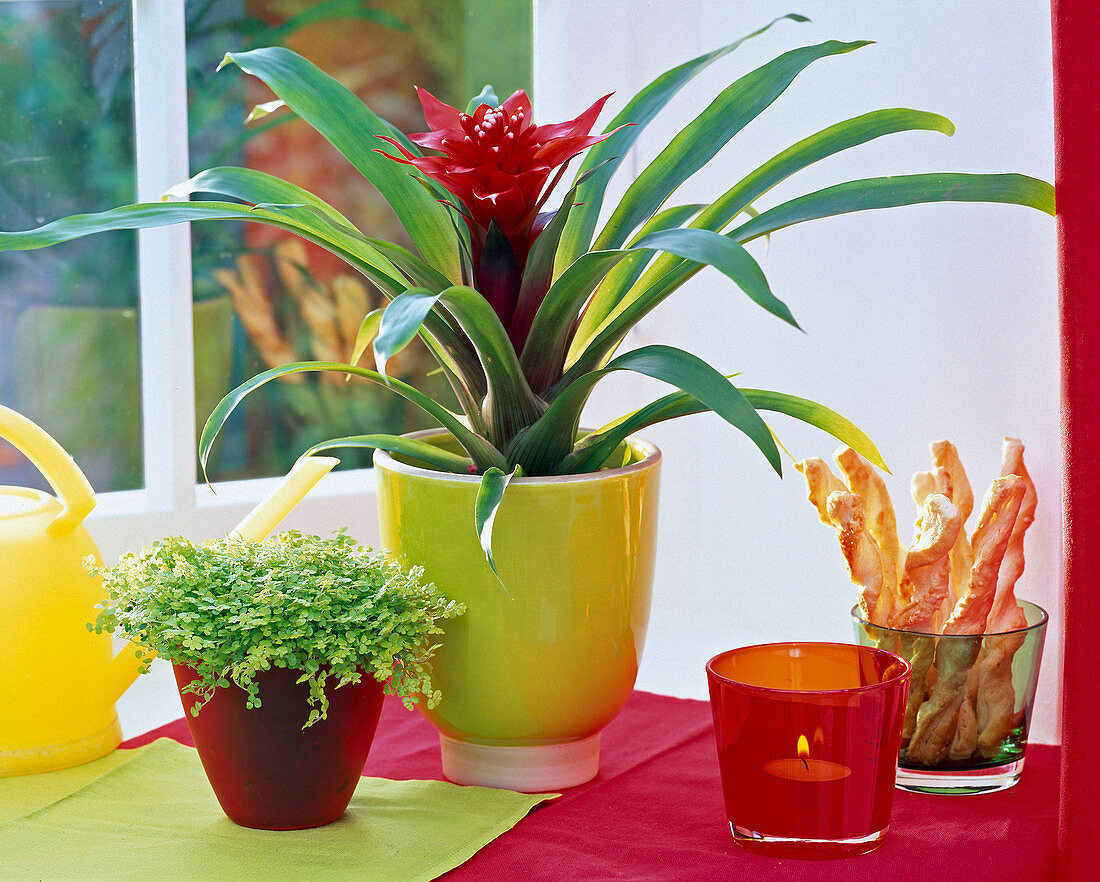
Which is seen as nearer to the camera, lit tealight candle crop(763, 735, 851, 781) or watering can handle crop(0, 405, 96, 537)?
lit tealight candle crop(763, 735, 851, 781)

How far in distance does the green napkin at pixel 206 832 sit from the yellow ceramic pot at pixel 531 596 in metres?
0.05

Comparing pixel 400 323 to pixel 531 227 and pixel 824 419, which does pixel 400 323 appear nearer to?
pixel 531 227

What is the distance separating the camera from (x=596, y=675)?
76 cm

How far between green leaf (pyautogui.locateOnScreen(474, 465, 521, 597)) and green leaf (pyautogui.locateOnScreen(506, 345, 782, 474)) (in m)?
0.03

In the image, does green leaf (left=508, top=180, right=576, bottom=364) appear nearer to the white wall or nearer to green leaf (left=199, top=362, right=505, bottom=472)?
green leaf (left=199, top=362, right=505, bottom=472)

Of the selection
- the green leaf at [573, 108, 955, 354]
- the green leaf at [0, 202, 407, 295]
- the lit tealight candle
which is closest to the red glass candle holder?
the lit tealight candle

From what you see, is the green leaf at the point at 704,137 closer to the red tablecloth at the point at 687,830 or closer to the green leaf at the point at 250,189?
the green leaf at the point at 250,189

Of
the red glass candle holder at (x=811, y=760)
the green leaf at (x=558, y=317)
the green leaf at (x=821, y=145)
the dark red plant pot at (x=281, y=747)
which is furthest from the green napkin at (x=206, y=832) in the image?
the green leaf at (x=821, y=145)

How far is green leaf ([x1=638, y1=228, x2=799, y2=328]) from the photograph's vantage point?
1.86 ft

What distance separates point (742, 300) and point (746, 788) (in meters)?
0.56

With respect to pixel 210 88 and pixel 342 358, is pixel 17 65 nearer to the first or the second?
pixel 210 88

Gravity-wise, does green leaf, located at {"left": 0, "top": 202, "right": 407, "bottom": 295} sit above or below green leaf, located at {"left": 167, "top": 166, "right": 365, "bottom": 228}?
below

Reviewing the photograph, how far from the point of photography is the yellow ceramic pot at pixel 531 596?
0.73 metres

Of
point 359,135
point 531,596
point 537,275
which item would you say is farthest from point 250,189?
point 531,596
